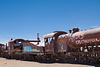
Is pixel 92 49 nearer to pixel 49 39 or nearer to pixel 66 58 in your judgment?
pixel 66 58

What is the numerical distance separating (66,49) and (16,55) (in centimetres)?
1394

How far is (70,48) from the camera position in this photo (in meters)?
16.7

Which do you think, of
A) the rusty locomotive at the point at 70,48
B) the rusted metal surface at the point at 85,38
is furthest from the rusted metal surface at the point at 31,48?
the rusted metal surface at the point at 85,38

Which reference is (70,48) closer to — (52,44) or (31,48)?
(52,44)

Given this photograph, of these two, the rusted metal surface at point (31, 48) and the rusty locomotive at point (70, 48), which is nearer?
the rusty locomotive at point (70, 48)

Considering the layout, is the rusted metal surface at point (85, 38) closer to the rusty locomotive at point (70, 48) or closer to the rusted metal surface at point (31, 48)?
the rusty locomotive at point (70, 48)

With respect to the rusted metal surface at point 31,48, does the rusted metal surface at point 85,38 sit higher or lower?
higher

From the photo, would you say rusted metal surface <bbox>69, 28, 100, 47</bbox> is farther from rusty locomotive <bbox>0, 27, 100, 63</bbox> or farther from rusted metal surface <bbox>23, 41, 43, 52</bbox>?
rusted metal surface <bbox>23, 41, 43, 52</bbox>

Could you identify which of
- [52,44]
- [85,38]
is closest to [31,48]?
[52,44]

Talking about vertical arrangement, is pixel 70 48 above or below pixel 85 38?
below

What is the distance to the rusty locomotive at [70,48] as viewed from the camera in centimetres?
1350

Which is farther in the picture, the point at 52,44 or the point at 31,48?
the point at 31,48

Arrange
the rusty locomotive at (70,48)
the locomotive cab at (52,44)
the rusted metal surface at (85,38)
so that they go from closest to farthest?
the rusted metal surface at (85,38) → the rusty locomotive at (70,48) → the locomotive cab at (52,44)

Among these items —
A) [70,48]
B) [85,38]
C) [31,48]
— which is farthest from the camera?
[31,48]
